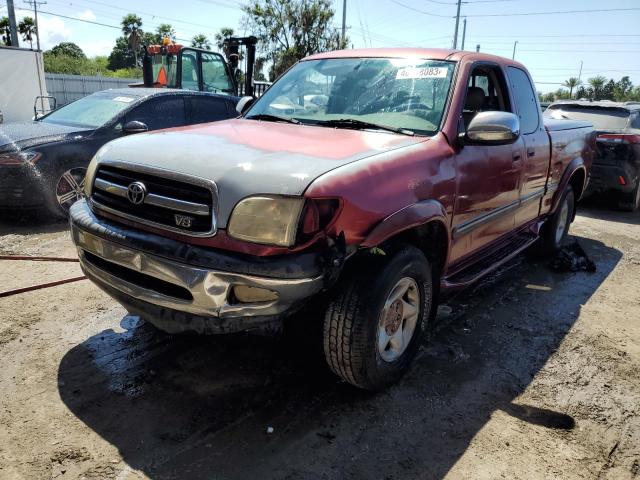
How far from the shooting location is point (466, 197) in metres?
3.31

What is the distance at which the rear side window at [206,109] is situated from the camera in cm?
749

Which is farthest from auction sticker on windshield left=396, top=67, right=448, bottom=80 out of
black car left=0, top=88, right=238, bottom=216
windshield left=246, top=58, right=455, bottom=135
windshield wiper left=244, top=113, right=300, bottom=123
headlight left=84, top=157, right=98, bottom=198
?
black car left=0, top=88, right=238, bottom=216

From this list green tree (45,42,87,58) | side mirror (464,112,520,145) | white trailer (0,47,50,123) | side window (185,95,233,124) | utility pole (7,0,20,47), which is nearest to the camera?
side mirror (464,112,520,145)

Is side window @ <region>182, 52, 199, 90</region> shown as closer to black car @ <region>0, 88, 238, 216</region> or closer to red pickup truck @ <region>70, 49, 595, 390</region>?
black car @ <region>0, 88, 238, 216</region>

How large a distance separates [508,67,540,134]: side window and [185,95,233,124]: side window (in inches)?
180

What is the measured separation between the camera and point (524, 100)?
176 inches

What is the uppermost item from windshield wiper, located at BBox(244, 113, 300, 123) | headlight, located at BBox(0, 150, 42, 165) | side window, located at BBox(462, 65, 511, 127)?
side window, located at BBox(462, 65, 511, 127)

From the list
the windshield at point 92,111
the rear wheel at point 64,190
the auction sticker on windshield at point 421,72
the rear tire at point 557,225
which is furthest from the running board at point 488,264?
the windshield at point 92,111

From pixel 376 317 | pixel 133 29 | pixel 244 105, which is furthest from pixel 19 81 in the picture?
pixel 133 29

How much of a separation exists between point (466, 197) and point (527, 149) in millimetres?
1244

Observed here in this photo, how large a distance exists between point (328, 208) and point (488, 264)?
199 cm

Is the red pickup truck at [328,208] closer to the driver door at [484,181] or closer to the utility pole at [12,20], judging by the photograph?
the driver door at [484,181]

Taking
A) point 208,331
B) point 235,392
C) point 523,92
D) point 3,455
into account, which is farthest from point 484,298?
point 3,455

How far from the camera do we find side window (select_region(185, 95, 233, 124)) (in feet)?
24.6
